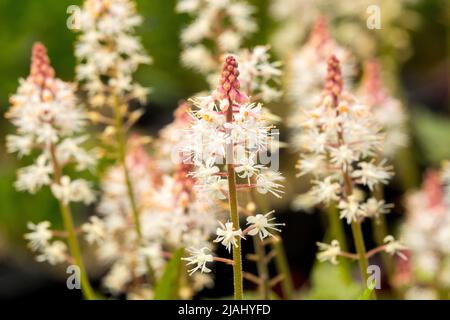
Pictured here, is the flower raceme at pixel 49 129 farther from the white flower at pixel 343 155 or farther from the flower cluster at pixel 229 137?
the white flower at pixel 343 155

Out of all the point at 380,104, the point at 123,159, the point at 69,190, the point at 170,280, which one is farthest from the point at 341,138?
the point at 380,104

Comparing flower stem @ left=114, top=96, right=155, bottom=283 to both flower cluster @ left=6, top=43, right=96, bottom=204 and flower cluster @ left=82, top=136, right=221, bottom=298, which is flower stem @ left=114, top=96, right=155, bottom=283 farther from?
flower cluster @ left=6, top=43, right=96, bottom=204

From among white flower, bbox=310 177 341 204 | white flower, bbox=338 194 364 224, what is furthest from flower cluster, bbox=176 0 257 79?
white flower, bbox=338 194 364 224

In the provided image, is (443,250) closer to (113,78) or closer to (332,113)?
(332,113)

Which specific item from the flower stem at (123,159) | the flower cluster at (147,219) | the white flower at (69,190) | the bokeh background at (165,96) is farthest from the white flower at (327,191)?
the bokeh background at (165,96)

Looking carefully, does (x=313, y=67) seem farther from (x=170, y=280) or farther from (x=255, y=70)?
(x=170, y=280)

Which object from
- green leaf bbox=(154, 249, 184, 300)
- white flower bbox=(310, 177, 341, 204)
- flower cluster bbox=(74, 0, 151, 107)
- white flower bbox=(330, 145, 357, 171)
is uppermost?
flower cluster bbox=(74, 0, 151, 107)
